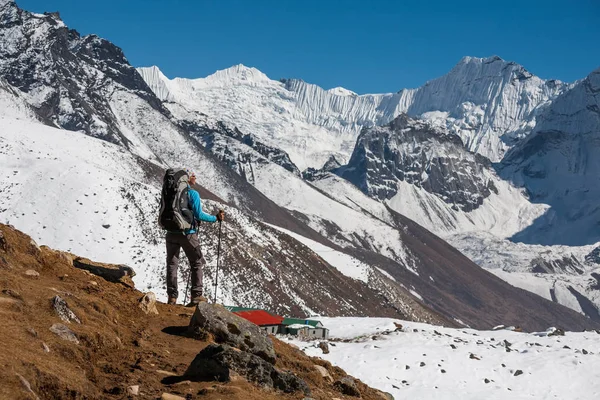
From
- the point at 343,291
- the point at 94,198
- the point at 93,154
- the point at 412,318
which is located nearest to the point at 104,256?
the point at 94,198

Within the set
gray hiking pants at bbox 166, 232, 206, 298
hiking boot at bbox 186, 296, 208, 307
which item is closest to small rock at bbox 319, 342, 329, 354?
gray hiking pants at bbox 166, 232, 206, 298

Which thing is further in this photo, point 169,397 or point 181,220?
point 181,220

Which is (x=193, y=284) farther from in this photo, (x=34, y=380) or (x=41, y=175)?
(x=41, y=175)

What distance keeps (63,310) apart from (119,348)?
3.81 ft

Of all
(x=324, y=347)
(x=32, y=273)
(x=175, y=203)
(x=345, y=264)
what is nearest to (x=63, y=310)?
(x=32, y=273)

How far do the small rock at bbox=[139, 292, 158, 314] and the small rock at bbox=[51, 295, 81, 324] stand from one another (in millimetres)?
3088

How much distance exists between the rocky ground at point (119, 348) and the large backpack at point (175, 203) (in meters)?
1.81

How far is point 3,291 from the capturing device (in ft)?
42.1

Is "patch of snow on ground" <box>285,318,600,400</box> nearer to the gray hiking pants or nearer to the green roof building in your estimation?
the green roof building

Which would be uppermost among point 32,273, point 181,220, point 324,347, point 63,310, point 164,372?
point 181,220

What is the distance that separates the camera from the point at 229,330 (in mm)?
14961

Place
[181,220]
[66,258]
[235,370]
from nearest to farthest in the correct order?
[235,370] < [181,220] < [66,258]

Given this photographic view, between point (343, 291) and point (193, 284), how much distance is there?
470ft

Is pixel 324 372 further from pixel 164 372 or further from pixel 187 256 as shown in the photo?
pixel 187 256
